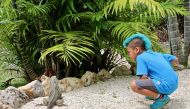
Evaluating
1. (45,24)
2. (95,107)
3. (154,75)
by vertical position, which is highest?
(45,24)

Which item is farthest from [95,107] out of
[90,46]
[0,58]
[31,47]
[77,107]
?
[0,58]

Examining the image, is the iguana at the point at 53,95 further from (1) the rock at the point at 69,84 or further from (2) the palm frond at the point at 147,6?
(2) the palm frond at the point at 147,6

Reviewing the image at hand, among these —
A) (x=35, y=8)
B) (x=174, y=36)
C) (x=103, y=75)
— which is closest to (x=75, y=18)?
(x=35, y=8)

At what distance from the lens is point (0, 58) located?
7203mm

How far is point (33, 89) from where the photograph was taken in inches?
212

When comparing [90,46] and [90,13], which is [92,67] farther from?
[90,13]

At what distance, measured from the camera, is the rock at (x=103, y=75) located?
6156 mm

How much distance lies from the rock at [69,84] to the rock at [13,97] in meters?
0.67

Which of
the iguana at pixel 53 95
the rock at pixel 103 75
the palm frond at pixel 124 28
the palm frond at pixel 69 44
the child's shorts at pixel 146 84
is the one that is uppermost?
the palm frond at pixel 124 28

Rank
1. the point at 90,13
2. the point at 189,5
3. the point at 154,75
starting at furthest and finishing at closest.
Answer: the point at 189,5 → the point at 90,13 → the point at 154,75

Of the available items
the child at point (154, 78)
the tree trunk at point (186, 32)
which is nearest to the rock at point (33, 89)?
the child at point (154, 78)

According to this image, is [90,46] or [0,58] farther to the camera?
[0,58]

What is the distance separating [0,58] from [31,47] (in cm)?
101

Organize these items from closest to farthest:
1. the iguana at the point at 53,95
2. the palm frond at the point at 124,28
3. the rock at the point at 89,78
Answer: the iguana at the point at 53,95, the palm frond at the point at 124,28, the rock at the point at 89,78
